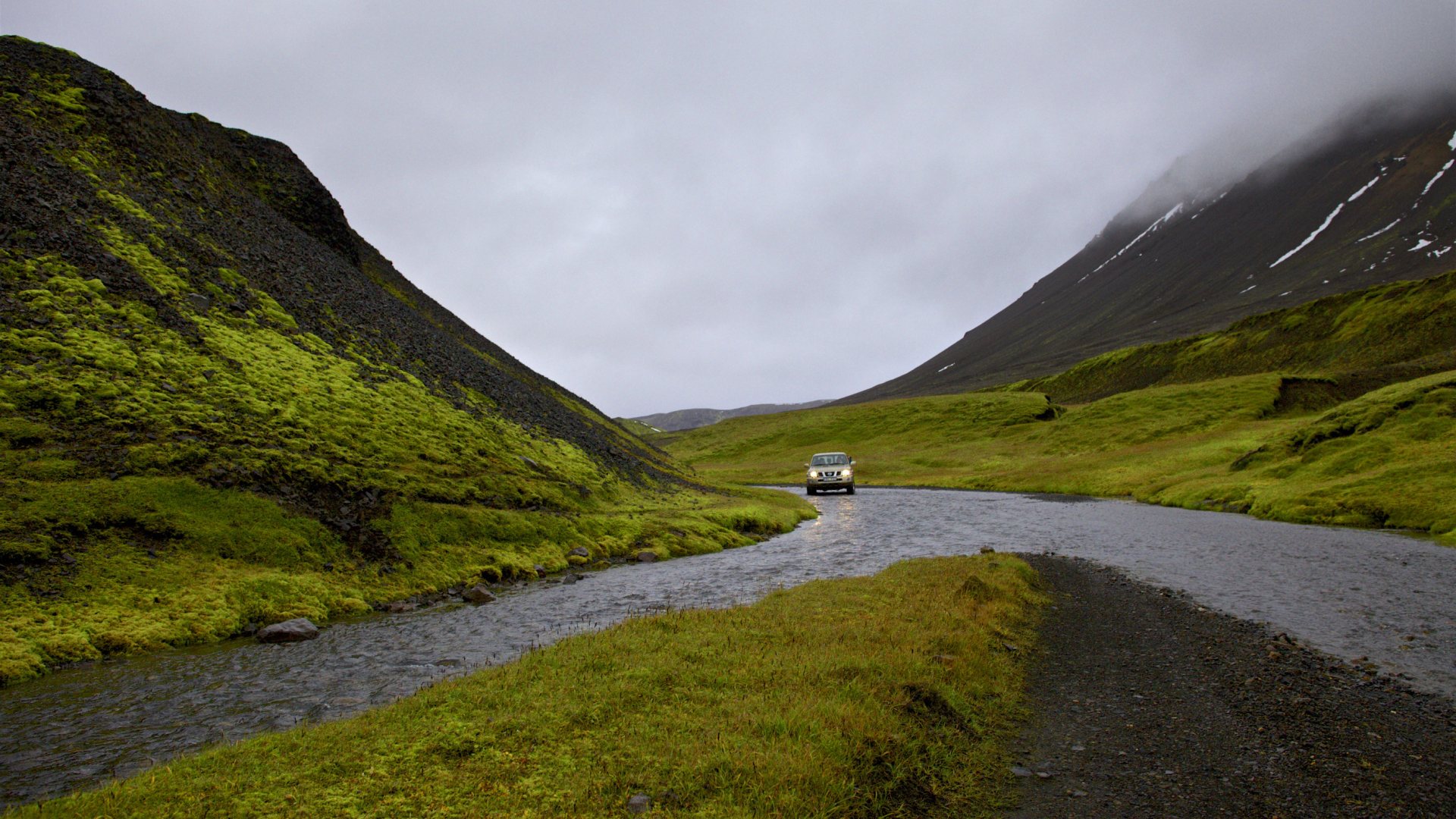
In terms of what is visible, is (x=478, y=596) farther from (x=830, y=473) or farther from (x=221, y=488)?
(x=830, y=473)

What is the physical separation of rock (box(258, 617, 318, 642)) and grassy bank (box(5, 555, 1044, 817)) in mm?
6945

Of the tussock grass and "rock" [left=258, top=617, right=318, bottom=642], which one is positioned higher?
the tussock grass

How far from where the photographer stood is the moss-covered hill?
49.6 feet

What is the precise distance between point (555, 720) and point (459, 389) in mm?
33514

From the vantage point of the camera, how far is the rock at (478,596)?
61.6 ft

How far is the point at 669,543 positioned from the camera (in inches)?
1190

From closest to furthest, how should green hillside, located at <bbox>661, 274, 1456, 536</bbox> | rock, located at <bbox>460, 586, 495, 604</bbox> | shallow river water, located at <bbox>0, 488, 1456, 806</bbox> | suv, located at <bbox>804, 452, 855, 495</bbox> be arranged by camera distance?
shallow river water, located at <bbox>0, 488, 1456, 806</bbox>, rock, located at <bbox>460, 586, 495, 604</bbox>, green hillside, located at <bbox>661, 274, 1456, 536</bbox>, suv, located at <bbox>804, 452, 855, 495</bbox>

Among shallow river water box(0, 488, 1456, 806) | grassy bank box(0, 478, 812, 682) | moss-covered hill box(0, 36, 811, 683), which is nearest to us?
shallow river water box(0, 488, 1456, 806)

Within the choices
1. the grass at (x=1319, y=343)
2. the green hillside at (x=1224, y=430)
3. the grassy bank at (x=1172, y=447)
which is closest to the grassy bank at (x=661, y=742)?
the green hillside at (x=1224, y=430)

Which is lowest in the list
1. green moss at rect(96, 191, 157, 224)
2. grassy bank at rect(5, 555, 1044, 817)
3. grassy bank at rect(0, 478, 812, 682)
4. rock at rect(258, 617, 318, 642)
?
grassy bank at rect(5, 555, 1044, 817)

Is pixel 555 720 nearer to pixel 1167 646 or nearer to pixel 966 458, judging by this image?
pixel 1167 646

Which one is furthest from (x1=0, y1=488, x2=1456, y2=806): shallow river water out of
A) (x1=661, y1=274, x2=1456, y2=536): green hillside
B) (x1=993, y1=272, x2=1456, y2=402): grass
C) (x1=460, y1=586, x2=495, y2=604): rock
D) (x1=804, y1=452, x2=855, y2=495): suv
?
(x1=993, y1=272, x2=1456, y2=402): grass

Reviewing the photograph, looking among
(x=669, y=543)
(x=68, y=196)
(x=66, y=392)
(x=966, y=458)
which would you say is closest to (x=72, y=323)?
(x=66, y=392)

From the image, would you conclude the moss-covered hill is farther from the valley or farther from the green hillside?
the green hillside
